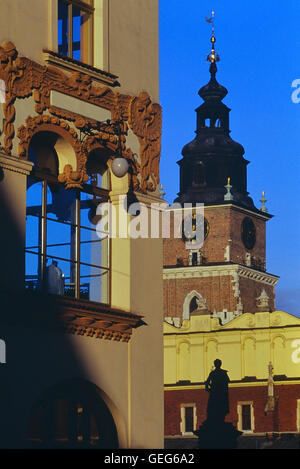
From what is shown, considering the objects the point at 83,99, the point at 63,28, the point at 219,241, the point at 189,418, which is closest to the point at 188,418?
the point at 189,418

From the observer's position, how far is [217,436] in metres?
21.7

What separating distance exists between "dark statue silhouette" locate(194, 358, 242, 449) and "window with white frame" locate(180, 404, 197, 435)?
58878 millimetres

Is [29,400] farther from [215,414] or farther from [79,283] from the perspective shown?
[215,414]

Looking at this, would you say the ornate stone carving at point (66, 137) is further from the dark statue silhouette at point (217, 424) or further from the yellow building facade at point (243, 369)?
the yellow building facade at point (243, 369)

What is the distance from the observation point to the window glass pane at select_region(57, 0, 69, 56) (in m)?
18.0

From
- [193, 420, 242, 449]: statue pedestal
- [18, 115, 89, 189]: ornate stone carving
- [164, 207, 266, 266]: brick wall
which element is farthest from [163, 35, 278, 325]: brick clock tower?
[18, 115, 89, 189]: ornate stone carving

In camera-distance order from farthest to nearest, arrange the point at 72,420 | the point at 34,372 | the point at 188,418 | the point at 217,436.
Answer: the point at 188,418
the point at 217,436
the point at 72,420
the point at 34,372

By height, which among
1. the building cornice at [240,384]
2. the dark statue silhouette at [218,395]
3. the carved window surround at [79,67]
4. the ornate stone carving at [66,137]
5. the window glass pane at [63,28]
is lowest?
the dark statue silhouette at [218,395]

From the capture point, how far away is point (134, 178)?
18797mm

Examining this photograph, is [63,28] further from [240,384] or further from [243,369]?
[243,369]

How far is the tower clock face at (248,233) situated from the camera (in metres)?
113

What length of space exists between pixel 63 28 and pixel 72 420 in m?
5.17

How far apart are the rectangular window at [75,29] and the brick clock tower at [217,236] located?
8447 centimetres

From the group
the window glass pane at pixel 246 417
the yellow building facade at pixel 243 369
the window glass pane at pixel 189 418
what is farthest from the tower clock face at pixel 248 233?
the window glass pane at pixel 246 417
